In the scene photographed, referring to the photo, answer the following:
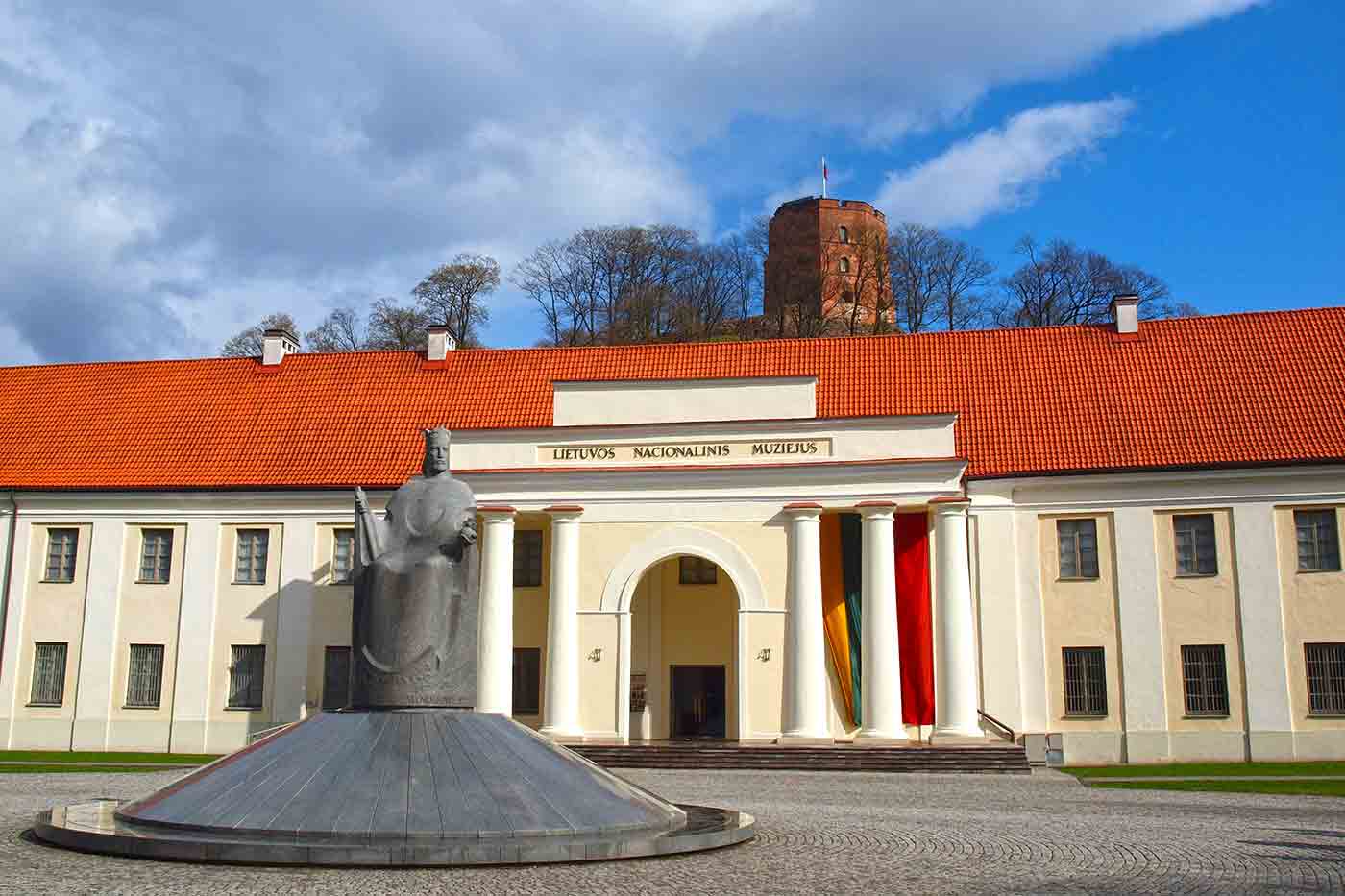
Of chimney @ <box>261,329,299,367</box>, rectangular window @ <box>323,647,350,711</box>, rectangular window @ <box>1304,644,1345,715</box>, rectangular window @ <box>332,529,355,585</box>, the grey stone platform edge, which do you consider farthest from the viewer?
chimney @ <box>261,329,299,367</box>

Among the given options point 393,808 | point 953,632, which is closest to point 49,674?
point 953,632

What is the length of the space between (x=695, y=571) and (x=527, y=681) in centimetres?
501

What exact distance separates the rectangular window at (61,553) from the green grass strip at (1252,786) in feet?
87.3

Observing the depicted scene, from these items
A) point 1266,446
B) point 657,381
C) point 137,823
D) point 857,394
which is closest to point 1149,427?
point 1266,446

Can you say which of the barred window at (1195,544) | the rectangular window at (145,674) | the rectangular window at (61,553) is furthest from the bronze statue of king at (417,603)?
the rectangular window at (61,553)

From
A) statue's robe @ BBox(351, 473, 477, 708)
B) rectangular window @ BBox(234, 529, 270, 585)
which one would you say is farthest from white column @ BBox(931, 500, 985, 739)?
statue's robe @ BBox(351, 473, 477, 708)

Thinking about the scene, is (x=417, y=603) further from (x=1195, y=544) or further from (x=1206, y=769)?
(x=1195, y=544)

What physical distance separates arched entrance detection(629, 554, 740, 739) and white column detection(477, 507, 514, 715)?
141 inches

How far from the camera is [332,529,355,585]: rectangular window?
114 feet

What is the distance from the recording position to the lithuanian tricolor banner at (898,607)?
1213 inches

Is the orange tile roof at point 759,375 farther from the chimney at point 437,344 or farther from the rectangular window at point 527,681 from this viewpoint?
the rectangular window at point 527,681

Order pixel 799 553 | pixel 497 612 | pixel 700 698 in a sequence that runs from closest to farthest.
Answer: pixel 799 553 < pixel 497 612 < pixel 700 698

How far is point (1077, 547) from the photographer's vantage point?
32.2 m

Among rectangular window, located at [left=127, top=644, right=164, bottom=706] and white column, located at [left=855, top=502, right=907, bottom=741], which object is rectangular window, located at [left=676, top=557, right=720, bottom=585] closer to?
white column, located at [left=855, top=502, right=907, bottom=741]
